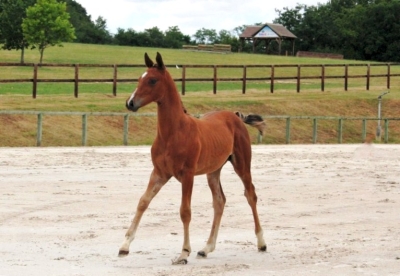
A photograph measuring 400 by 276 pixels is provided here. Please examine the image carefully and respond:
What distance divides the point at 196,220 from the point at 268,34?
9376 cm

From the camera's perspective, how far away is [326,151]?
2755cm

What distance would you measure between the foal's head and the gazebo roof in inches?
3719

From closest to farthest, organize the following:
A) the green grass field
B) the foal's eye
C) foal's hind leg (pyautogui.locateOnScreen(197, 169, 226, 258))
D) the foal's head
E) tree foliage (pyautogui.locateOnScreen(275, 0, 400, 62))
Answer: the foal's head
the foal's eye
foal's hind leg (pyautogui.locateOnScreen(197, 169, 226, 258))
the green grass field
tree foliage (pyautogui.locateOnScreen(275, 0, 400, 62))

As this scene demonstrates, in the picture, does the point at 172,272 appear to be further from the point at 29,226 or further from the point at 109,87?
the point at 109,87

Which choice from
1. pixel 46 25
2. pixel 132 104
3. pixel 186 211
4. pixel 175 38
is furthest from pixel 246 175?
pixel 175 38

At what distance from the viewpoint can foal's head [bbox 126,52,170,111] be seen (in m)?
9.43

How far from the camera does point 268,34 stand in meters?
106

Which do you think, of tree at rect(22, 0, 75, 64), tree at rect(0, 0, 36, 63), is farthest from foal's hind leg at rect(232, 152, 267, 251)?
tree at rect(0, 0, 36, 63)

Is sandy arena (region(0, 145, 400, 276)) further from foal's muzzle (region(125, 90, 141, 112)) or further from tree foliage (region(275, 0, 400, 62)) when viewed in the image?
tree foliage (region(275, 0, 400, 62))

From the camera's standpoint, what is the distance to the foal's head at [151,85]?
9.43 meters

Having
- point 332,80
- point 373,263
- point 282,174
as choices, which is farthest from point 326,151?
point 332,80

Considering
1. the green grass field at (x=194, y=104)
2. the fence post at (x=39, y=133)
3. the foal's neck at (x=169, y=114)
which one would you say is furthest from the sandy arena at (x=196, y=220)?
the green grass field at (x=194, y=104)

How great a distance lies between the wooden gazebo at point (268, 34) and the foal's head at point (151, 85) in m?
94.5

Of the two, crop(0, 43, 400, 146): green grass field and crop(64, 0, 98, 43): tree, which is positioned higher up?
crop(64, 0, 98, 43): tree
